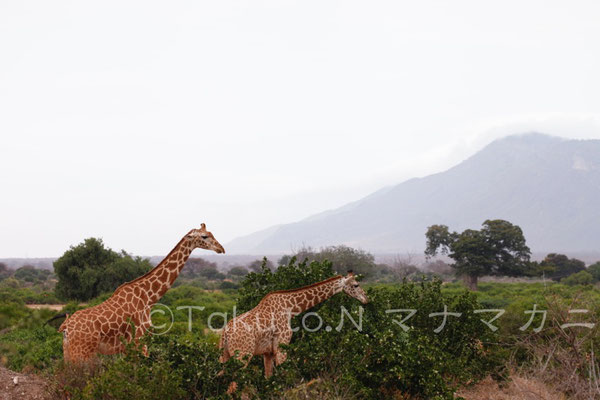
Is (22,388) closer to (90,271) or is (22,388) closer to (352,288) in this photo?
(352,288)

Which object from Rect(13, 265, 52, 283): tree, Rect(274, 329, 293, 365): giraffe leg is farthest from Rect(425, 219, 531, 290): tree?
Rect(13, 265, 52, 283): tree

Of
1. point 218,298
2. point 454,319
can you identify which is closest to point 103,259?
point 218,298

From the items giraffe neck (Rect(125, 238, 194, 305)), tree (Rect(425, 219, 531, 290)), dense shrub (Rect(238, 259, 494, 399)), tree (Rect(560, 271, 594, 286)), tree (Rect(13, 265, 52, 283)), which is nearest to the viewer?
dense shrub (Rect(238, 259, 494, 399))

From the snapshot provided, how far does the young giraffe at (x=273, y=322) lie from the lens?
8.52 meters

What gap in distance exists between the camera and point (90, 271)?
3055 centimetres

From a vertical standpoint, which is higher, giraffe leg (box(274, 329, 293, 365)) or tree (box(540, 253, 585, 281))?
giraffe leg (box(274, 329, 293, 365))

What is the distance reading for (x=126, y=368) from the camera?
23.5ft

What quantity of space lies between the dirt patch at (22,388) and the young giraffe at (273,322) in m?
3.24

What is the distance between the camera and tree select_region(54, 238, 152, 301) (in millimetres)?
30641

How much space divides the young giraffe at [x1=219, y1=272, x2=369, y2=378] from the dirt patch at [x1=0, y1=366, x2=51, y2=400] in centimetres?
324

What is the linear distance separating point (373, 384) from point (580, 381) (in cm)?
361

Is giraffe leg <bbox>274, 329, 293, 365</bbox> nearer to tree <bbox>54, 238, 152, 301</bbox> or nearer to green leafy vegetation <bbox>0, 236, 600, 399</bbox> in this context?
green leafy vegetation <bbox>0, 236, 600, 399</bbox>

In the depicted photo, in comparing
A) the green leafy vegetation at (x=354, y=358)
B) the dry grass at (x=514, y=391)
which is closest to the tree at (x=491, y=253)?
the green leafy vegetation at (x=354, y=358)

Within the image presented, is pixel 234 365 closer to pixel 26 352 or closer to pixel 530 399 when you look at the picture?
pixel 530 399
